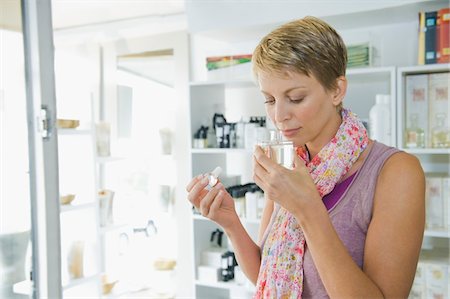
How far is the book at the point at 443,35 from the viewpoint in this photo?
1.85 metres

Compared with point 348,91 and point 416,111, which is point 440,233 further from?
point 348,91

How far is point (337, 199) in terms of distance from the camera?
920mm

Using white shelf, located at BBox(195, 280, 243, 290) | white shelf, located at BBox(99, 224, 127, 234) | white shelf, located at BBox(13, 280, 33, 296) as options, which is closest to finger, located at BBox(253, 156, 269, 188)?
white shelf, located at BBox(13, 280, 33, 296)

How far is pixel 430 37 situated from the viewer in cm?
191

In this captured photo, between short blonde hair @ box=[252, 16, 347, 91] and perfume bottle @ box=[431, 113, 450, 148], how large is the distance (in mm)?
1226

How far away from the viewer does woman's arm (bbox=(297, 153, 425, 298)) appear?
2.60 ft

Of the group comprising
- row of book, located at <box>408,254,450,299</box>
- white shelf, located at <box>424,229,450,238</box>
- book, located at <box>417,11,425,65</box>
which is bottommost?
row of book, located at <box>408,254,450,299</box>

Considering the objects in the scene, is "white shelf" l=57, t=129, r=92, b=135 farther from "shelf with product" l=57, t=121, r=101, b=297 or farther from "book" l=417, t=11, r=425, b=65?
"book" l=417, t=11, r=425, b=65

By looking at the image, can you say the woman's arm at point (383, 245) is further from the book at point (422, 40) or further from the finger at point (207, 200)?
the book at point (422, 40)

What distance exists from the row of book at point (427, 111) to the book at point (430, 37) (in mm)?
79

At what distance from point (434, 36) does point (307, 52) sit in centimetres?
130

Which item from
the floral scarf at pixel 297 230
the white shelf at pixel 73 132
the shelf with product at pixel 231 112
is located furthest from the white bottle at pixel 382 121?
the white shelf at pixel 73 132

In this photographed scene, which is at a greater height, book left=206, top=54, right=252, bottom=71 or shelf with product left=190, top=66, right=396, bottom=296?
book left=206, top=54, right=252, bottom=71

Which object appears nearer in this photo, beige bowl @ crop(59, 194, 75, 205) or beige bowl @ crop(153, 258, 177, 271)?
beige bowl @ crop(59, 194, 75, 205)
